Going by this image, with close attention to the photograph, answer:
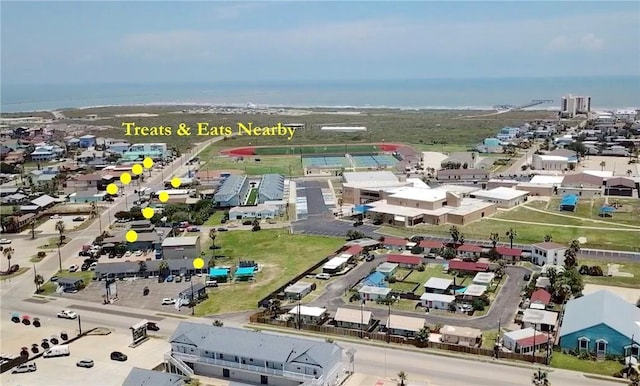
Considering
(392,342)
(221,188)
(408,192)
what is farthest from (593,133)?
(392,342)

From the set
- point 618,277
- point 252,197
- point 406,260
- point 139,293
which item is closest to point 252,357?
point 139,293

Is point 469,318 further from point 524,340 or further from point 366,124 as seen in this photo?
point 366,124

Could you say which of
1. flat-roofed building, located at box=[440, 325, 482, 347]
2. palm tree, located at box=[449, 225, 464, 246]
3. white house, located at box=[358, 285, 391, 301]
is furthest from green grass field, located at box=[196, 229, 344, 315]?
flat-roofed building, located at box=[440, 325, 482, 347]

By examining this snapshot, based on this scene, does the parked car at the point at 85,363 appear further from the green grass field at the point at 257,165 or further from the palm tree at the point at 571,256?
the green grass field at the point at 257,165

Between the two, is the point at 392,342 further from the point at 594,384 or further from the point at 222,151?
the point at 222,151

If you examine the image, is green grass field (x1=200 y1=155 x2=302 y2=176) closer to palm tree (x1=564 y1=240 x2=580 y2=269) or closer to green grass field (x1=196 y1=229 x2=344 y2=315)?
green grass field (x1=196 y1=229 x2=344 y2=315)

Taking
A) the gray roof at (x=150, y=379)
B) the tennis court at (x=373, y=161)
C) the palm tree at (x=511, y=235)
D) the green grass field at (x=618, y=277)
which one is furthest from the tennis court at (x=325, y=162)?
the gray roof at (x=150, y=379)
